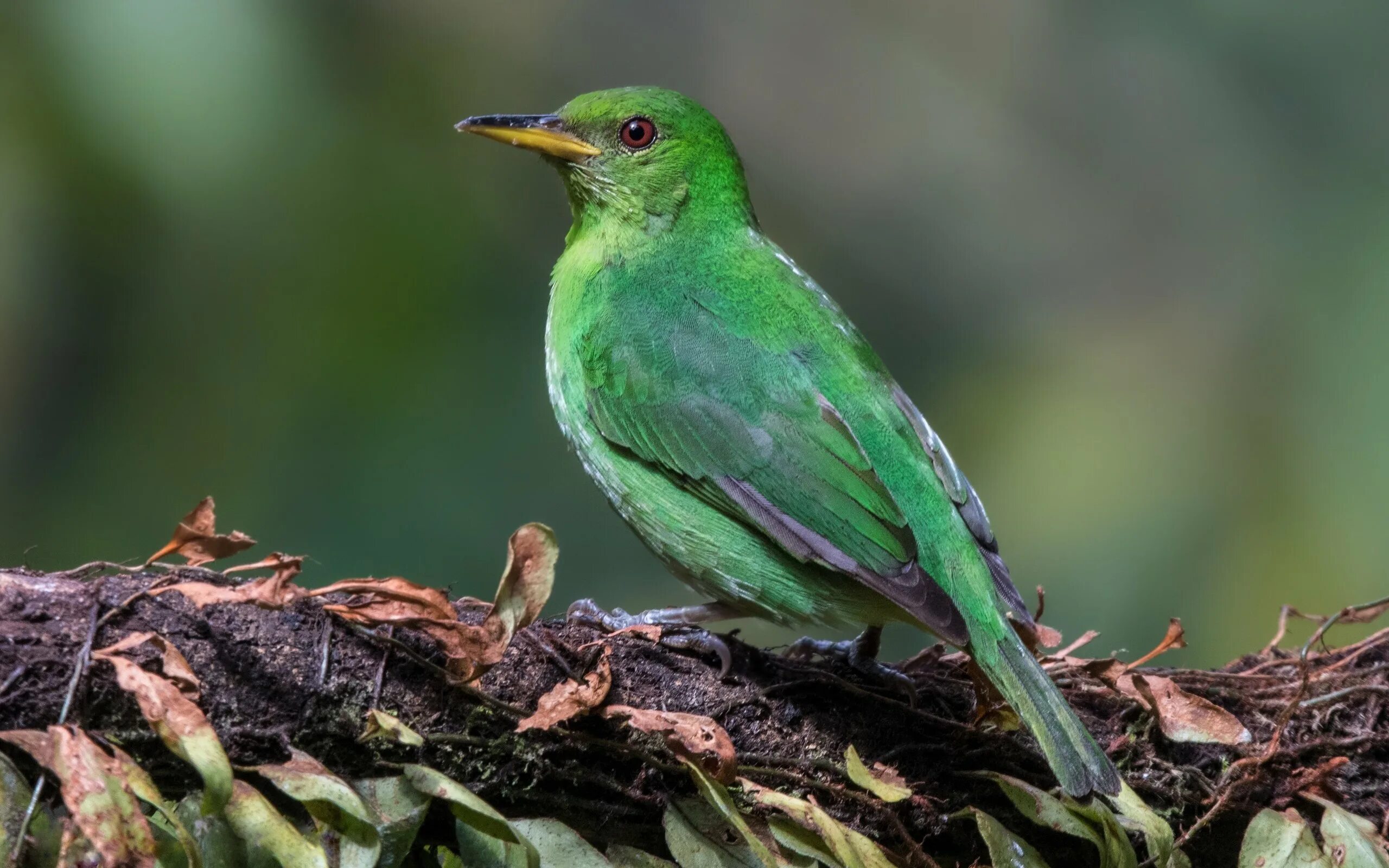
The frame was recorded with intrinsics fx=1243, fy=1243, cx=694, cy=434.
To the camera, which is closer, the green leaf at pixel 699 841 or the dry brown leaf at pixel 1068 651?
the green leaf at pixel 699 841

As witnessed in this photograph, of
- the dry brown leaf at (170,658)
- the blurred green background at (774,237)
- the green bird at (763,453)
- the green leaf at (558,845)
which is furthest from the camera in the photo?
the blurred green background at (774,237)

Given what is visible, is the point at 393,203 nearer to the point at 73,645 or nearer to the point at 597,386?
the point at 597,386

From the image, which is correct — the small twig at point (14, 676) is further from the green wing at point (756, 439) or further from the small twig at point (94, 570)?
the green wing at point (756, 439)

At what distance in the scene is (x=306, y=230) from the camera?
212 inches

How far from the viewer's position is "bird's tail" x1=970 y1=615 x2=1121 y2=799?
91.7 inches

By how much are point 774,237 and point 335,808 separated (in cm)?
501

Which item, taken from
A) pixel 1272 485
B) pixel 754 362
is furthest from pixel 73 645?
pixel 1272 485

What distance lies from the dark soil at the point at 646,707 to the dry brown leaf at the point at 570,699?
0.06 m

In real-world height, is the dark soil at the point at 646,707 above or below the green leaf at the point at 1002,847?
above

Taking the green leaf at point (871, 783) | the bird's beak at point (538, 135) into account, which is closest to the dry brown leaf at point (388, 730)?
the green leaf at point (871, 783)

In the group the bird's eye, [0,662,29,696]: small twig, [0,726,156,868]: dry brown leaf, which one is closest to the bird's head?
the bird's eye

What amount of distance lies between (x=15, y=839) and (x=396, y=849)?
0.56 m

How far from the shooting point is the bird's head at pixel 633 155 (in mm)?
3707

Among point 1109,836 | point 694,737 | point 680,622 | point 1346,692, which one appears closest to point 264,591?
point 694,737
